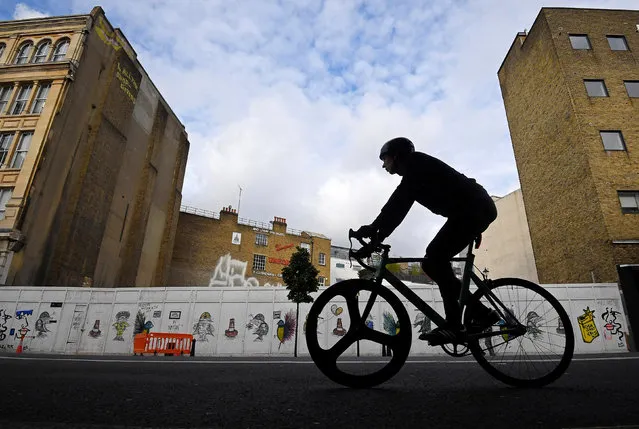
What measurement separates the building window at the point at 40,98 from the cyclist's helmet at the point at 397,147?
98.3ft

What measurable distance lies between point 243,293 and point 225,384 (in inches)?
862

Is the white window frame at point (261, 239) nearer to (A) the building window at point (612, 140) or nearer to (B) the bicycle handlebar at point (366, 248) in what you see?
(A) the building window at point (612, 140)

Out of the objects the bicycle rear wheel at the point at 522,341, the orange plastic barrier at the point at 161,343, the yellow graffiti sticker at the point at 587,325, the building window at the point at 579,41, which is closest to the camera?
the bicycle rear wheel at the point at 522,341

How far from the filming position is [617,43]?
2480 centimetres

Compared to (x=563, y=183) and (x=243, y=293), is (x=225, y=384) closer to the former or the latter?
(x=243, y=293)

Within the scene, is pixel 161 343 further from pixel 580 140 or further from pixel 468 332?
pixel 580 140

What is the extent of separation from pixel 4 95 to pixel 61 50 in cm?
515

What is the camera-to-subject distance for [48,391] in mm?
2311

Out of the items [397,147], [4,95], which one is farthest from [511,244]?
[4,95]

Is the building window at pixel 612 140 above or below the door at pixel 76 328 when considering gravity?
above

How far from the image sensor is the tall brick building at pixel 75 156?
22.7 meters

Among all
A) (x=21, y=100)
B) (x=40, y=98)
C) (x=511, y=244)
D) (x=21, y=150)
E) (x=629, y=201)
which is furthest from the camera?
(x=511, y=244)

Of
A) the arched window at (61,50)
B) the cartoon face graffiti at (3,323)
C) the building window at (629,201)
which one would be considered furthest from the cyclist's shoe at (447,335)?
the arched window at (61,50)

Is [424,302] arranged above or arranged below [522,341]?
above
